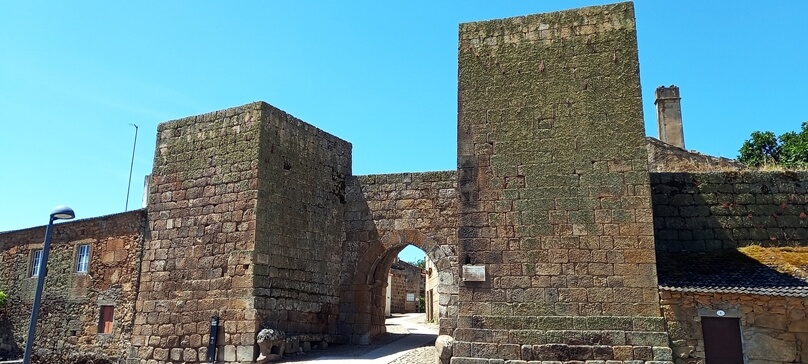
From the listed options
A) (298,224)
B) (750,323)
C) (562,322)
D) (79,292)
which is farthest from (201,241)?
(750,323)

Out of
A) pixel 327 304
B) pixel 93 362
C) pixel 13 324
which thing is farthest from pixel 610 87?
pixel 13 324

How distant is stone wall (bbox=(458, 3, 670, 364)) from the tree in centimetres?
1637

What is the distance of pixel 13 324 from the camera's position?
15695mm

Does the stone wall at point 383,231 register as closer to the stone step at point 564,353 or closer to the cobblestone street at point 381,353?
the cobblestone street at point 381,353

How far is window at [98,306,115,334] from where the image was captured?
13656mm

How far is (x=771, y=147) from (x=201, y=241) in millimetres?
23063

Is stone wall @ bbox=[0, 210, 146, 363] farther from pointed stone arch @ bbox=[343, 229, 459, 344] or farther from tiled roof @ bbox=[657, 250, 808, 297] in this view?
tiled roof @ bbox=[657, 250, 808, 297]

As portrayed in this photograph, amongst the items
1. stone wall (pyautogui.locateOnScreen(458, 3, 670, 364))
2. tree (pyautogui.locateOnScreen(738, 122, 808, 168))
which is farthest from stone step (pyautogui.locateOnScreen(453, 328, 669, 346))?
tree (pyautogui.locateOnScreen(738, 122, 808, 168))

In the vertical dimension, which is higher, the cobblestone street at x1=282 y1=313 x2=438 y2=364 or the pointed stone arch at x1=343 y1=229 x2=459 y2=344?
the pointed stone arch at x1=343 y1=229 x2=459 y2=344

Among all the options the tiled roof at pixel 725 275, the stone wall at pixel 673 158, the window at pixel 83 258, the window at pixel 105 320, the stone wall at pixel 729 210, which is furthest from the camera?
the stone wall at pixel 673 158

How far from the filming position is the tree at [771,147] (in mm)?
23047

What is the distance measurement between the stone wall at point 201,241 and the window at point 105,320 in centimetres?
118

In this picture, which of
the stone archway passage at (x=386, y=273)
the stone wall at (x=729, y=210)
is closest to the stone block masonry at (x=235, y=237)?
the stone archway passage at (x=386, y=273)

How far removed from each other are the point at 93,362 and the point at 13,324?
3772mm
